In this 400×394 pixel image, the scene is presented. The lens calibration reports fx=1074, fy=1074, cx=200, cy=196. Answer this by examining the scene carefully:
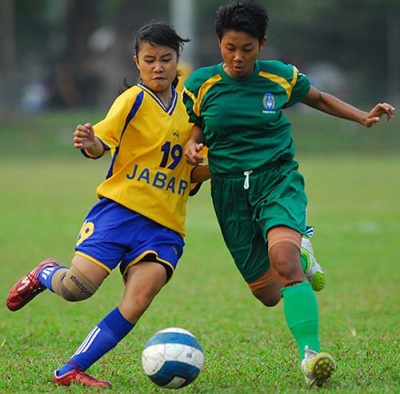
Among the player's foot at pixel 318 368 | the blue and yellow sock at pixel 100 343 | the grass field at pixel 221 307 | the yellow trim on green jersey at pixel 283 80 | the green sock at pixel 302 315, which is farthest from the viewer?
the yellow trim on green jersey at pixel 283 80

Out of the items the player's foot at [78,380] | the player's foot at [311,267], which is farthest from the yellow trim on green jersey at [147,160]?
the player's foot at [78,380]

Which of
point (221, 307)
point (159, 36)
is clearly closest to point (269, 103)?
point (159, 36)

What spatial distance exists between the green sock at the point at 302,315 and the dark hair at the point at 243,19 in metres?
1.38

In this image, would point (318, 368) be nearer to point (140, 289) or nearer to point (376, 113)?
point (140, 289)

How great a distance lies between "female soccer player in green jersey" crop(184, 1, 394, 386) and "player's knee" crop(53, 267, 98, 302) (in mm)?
848

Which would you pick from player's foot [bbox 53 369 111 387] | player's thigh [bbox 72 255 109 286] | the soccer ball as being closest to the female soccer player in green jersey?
the soccer ball

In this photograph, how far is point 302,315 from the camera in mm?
5461

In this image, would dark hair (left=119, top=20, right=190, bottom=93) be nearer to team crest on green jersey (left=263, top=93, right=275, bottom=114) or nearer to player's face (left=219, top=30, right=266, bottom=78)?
player's face (left=219, top=30, right=266, bottom=78)

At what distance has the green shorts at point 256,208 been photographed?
225 inches

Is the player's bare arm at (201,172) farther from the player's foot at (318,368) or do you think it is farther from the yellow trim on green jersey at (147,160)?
the player's foot at (318,368)

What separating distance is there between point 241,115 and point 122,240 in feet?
3.06

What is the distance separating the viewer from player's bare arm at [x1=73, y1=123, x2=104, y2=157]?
5.45 m

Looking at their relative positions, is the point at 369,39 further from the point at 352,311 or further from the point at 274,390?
the point at 274,390

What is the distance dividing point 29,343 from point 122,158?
191cm
